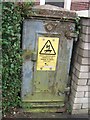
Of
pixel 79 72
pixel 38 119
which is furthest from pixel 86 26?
pixel 38 119

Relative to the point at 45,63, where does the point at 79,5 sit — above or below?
above

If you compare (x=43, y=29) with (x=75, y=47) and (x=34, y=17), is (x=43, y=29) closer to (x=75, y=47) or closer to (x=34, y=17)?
(x=34, y=17)

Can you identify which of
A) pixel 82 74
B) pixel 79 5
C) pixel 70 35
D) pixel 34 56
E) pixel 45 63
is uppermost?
pixel 79 5

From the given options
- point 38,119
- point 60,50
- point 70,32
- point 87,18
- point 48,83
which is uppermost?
point 87,18

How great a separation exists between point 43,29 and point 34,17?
0.22 m

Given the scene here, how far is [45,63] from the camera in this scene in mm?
3348

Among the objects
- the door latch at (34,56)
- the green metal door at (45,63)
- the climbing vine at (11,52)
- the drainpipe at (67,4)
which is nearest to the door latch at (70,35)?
the green metal door at (45,63)

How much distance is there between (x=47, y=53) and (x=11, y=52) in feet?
1.78

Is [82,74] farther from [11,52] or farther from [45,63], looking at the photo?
[11,52]

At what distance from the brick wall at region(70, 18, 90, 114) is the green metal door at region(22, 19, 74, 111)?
0.45 ft

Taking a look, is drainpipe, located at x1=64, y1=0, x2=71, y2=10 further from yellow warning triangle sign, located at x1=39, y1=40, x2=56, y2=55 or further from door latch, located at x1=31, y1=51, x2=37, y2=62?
door latch, located at x1=31, y1=51, x2=37, y2=62

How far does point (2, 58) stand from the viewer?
311 cm

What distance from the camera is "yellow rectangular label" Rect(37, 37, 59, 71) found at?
10.7ft

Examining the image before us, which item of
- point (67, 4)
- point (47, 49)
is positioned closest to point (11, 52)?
point (47, 49)
